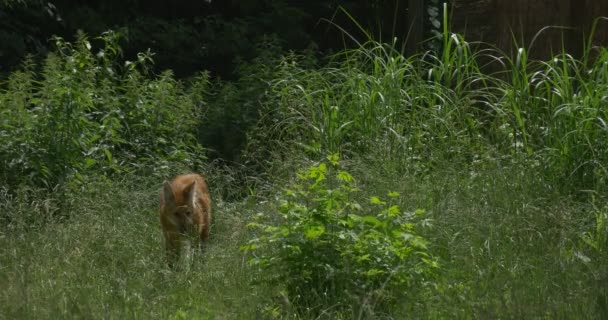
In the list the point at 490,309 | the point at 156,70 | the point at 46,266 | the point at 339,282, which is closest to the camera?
the point at 490,309

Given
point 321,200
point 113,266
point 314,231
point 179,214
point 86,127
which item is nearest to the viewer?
point 314,231

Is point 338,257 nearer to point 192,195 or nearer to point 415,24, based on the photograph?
point 192,195

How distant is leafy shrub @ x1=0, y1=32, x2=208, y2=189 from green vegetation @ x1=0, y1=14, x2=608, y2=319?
2 centimetres

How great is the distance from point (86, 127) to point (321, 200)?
149 inches

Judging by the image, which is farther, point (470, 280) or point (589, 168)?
point (589, 168)

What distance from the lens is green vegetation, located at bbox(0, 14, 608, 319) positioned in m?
6.19

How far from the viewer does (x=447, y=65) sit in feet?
30.6

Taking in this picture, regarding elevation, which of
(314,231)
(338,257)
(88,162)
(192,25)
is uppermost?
(314,231)

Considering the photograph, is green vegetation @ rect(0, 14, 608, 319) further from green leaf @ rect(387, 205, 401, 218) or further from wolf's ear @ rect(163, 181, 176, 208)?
wolf's ear @ rect(163, 181, 176, 208)

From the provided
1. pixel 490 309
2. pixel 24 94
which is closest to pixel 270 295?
pixel 490 309

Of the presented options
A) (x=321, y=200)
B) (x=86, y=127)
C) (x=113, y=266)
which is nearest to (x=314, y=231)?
(x=321, y=200)

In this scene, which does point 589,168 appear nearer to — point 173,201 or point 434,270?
point 434,270

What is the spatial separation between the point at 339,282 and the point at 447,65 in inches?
141

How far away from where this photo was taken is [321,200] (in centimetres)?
626
